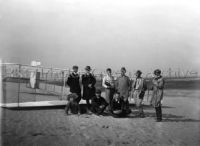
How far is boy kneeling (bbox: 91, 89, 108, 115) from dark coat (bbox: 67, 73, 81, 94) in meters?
0.54

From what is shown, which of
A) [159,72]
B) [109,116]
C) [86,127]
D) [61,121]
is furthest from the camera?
[109,116]

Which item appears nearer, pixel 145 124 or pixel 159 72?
pixel 145 124

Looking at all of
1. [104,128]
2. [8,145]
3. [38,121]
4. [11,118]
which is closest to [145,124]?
[104,128]

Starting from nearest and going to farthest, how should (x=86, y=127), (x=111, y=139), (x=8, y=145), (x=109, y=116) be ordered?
(x=8, y=145)
(x=111, y=139)
(x=86, y=127)
(x=109, y=116)

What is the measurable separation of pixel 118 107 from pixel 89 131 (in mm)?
2620

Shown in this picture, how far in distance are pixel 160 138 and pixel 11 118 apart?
11.3ft

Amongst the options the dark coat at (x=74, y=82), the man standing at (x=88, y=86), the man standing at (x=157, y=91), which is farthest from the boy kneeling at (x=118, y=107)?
the dark coat at (x=74, y=82)

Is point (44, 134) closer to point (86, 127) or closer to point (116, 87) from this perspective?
point (86, 127)

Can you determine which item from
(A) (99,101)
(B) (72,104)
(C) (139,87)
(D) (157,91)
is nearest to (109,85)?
(A) (99,101)

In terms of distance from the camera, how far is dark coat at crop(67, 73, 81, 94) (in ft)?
29.2

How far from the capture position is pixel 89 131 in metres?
6.49

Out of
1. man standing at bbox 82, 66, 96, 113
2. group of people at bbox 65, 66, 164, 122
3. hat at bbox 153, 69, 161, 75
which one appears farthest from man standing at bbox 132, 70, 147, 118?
man standing at bbox 82, 66, 96, 113

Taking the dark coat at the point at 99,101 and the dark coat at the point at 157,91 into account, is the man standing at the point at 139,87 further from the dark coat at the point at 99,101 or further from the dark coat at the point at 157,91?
the dark coat at the point at 99,101

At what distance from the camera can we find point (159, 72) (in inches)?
328
